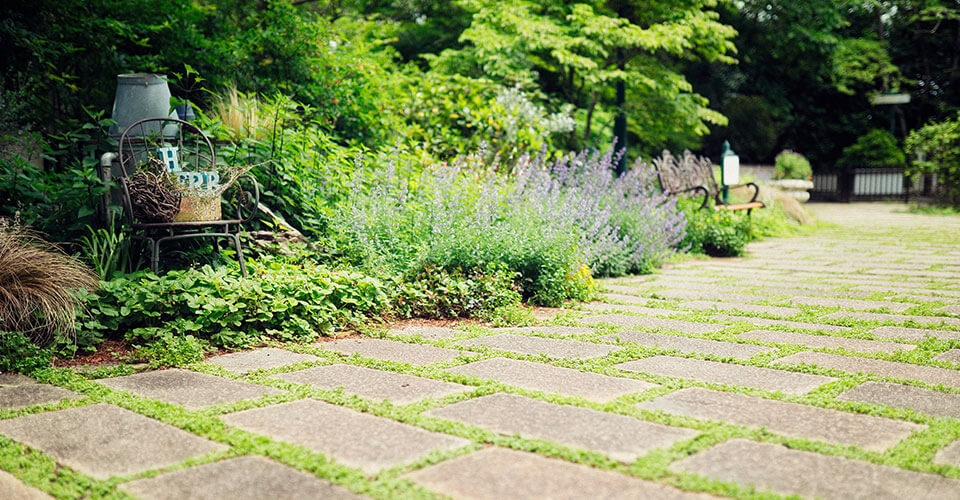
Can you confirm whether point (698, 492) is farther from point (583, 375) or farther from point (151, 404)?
point (151, 404)

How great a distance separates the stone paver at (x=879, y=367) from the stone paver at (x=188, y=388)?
6.91 ft

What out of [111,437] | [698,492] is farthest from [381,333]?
[698,492]

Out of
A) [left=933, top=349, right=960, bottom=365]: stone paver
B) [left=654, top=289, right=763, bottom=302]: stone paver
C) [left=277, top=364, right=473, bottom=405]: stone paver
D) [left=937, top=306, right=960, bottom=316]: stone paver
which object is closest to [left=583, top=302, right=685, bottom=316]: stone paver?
[left=654, top=289, right=763, bottom=302]: stone paver

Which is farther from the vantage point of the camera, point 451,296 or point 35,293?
point 451,296

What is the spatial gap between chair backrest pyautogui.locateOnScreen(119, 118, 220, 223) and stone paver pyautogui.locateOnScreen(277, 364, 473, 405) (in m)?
A: 1.52

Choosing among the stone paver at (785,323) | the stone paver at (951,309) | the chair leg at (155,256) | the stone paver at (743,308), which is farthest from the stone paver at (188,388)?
the stone paver at (951,309)

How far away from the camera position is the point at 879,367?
3100 millimetres

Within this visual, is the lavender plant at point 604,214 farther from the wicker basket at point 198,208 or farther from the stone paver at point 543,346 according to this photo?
the wicker basket at point 198,208

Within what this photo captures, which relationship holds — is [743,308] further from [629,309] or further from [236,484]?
[236,484]

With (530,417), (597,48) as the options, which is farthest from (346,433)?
(597,48)

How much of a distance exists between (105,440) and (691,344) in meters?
2.44

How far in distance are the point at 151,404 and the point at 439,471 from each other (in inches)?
45.3

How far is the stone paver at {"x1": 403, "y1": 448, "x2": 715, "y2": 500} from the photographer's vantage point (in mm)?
1790

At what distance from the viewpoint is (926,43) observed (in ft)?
69.8
